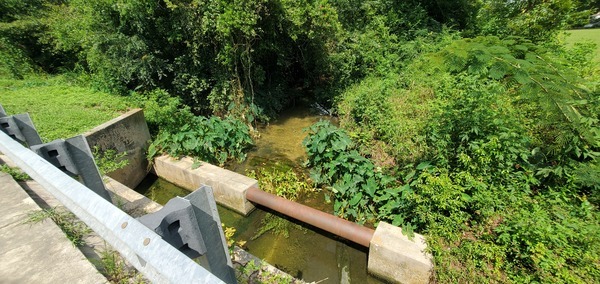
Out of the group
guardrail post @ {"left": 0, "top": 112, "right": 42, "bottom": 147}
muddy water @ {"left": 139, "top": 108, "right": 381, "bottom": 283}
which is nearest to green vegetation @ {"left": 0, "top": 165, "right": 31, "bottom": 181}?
guardrail post @ {"left": 0, "top": 112, "right": 42, "bottom": 147}

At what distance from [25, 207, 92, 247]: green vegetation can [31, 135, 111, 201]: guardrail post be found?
53 centimetres

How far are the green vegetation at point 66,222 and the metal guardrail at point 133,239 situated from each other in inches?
30.5

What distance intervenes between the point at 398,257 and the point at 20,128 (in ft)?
13.1

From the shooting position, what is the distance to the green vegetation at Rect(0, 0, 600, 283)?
10.1ft

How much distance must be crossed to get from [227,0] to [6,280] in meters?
5.97

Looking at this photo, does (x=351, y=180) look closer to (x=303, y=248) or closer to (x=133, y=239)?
(x=303, y=248)

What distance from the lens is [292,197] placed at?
5.05 metres

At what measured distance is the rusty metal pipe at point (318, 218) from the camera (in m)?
3.53

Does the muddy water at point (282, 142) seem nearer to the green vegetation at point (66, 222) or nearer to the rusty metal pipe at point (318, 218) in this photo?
the rusty metal pipe at point (318, 218)

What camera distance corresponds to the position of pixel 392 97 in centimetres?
666

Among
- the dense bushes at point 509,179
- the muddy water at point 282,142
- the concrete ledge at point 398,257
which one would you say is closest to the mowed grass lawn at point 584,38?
the dense bushes at point 509,179

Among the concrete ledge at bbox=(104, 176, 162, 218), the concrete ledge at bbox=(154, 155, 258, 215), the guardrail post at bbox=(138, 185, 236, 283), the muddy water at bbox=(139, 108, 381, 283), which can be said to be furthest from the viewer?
the concrete ledge at bbox=(154, 155, 258, 215)

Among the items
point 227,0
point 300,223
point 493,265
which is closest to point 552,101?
point 493,265

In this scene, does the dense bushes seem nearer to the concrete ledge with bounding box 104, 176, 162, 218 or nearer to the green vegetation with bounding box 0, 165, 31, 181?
the concrete ledge with bounding box 104, 176, 162, 218
